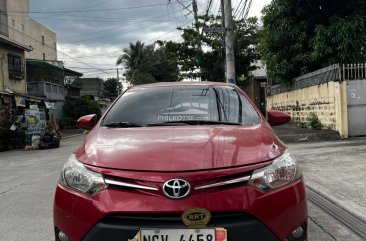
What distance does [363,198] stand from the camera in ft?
19.2

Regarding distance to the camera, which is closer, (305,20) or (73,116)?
(305,20)

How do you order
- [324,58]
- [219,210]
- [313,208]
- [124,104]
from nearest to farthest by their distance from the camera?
1. [219,210]
2. [124,104]
3. [313,208]
4. [324,58]

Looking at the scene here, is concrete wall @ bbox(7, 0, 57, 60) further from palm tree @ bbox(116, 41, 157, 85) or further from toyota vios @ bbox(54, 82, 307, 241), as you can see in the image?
toyota vios @ bbox(54, 82, 307, 241)

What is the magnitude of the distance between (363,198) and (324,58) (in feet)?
37.5

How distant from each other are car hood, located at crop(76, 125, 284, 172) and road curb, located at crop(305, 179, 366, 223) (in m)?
2.31

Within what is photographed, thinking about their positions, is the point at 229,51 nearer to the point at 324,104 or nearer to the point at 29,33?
the point at 324,104

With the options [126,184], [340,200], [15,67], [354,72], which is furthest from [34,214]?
[15,67]

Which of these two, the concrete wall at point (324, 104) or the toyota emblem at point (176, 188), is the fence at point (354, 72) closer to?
the concrete wall at point (324, 104)

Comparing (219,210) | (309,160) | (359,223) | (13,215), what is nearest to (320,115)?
(309,160)

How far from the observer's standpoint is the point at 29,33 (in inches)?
1793

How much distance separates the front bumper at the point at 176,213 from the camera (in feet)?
8.70

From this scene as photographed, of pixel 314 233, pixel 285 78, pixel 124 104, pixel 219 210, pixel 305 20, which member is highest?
pixel 305 20

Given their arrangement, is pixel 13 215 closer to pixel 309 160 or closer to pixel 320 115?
pixel 309 160

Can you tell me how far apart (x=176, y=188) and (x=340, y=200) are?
382cm
